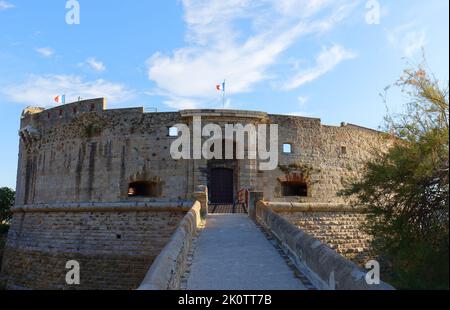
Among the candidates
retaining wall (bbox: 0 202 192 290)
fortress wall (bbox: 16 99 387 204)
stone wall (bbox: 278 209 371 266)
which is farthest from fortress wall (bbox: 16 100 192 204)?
stone wall (bbox: 278 209 371 266)

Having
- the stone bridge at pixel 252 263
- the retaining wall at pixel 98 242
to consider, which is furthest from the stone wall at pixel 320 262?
the retaining wall at pixel 98 242

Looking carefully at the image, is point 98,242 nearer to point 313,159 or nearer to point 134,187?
point 134,187

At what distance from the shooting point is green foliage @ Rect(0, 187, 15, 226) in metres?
28.5

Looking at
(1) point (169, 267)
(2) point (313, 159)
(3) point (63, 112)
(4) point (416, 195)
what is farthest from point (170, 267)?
(3) point (63, 112)

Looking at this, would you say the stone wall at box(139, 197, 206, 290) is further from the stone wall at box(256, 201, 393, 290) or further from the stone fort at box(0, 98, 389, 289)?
the stone fort at box(0, 98, 389, 289)

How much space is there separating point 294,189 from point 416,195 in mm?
9544

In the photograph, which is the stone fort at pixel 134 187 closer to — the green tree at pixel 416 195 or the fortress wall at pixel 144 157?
the fortress wall at pixel 144 157

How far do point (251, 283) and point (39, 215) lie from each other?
40.4ft

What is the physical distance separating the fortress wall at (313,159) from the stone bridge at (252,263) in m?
6.55

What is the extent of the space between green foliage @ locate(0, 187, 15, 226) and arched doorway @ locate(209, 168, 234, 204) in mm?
19635

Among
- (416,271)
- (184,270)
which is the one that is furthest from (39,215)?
(416,271)

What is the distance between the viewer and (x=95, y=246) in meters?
13.3

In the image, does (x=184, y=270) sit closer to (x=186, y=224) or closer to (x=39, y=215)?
(x=186, y=224)

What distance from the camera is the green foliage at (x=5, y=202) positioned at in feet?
93.5
